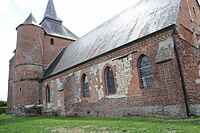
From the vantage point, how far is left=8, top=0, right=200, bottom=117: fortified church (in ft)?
30.0

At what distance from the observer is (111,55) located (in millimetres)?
12750

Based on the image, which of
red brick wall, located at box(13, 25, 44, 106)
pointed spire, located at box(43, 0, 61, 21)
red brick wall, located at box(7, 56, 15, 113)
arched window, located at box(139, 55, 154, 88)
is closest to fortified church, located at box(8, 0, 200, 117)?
arched window, located at box(139, 55, 154, 88)

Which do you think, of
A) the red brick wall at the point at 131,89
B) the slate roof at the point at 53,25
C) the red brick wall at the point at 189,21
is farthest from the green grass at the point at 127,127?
the slate roof at the point at 53,25

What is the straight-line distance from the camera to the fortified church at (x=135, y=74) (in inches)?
360

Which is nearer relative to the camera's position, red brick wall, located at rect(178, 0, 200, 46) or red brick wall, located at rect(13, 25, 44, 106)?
red brick wall, located at rect(178, 0, 200, 46)

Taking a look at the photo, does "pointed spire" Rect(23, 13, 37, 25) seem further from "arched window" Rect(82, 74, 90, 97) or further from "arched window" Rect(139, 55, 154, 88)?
"arched window" Rect(139, 55, 154, 88)

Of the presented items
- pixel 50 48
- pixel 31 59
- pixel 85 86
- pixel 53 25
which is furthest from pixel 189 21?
pixel 53 25

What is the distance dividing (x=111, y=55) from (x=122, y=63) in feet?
4.09

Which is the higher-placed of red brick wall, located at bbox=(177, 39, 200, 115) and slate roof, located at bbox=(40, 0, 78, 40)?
slate roof, located at bbox=(40, 0, 78, 40)

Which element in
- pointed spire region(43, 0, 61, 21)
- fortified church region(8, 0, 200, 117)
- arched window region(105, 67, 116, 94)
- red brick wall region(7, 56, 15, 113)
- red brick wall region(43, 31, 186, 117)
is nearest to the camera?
red brick wall region(43, 31, 186, 117)

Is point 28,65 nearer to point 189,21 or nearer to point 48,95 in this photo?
point 48,95

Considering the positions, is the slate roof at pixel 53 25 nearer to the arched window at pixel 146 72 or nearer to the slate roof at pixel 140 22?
the slate roof at pixel 140 22

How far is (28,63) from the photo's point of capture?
20.7 meters

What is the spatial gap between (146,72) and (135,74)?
0.70 meters
